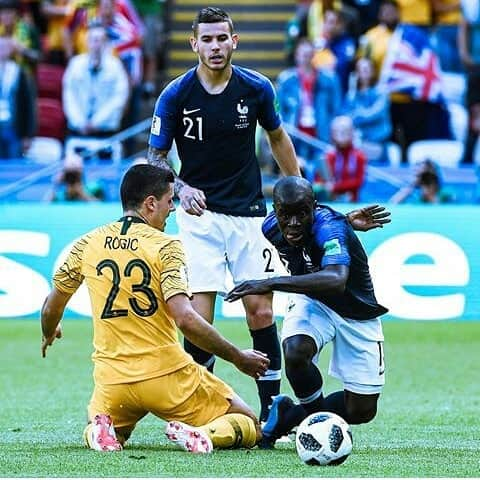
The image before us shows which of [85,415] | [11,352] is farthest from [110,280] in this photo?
[11,352]

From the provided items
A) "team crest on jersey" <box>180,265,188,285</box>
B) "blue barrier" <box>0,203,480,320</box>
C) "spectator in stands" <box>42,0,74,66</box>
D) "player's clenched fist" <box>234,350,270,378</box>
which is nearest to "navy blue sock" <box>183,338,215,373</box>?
A: "team crest on jersey" <box>180,265,188,285</box>

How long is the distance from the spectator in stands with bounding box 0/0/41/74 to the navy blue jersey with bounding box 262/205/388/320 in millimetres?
11846

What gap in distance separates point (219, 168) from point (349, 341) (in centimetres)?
142

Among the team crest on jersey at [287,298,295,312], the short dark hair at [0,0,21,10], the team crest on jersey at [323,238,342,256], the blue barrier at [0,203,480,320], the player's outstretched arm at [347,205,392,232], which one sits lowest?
the blue barrier at [0,203,480,320]

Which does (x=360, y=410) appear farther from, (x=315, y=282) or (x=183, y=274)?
(x=183, y=274)

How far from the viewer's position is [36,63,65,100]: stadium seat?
20.2 m

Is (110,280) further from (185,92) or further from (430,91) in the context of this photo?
(430,91)

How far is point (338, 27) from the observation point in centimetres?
1944

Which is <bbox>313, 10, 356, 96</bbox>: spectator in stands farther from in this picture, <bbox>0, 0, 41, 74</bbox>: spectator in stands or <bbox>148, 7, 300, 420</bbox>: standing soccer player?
<bbox>148, 7, 300, 420</bbox>: standing soccer player

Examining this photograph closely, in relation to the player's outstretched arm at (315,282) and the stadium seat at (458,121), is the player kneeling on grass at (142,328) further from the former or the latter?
the stadium seat at (458,121)

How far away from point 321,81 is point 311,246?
35.8 ft

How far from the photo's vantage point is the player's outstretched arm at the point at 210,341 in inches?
282

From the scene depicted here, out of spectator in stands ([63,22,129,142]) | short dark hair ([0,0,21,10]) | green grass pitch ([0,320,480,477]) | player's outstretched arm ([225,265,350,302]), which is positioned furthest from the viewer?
short dark hair ([0,0,21,10])

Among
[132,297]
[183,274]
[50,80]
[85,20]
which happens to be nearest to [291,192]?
[183,274]
